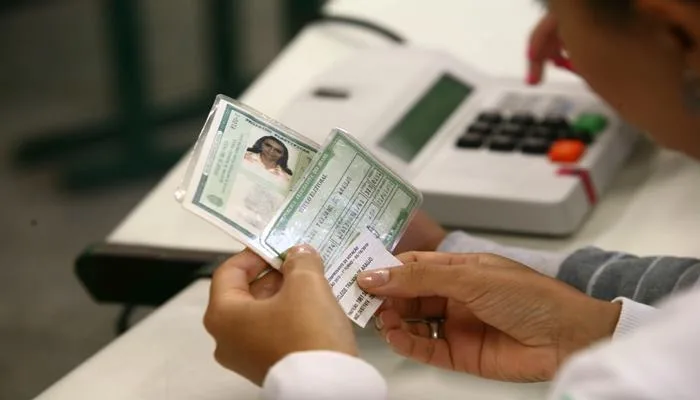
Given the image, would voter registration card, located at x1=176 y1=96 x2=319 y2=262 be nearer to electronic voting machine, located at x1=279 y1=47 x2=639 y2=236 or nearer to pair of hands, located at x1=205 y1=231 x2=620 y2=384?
pair of hands, located at x1=205 y1=231 x2=620 y2=384

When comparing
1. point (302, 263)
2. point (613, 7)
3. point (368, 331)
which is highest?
point (613, 7)

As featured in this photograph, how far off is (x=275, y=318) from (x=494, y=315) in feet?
0.50

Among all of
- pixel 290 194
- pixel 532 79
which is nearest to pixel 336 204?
pixel 290 194

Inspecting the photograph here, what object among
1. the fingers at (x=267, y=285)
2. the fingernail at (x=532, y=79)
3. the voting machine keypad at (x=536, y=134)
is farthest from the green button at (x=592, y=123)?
the fingers at (x=267, y=285)

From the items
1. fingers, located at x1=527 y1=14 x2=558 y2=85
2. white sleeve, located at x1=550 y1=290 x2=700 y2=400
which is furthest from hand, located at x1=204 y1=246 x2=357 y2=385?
fingers, located at x1=527 y1=14 x2=558 y2=85

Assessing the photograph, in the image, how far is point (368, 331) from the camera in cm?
71

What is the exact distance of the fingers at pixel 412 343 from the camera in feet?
2.17

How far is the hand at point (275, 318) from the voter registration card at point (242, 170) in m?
0.03

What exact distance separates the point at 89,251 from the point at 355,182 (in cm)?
31

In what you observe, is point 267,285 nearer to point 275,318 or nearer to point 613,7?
point 275,318

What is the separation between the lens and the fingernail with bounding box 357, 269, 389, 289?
62 cm

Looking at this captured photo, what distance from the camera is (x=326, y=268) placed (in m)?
0.61

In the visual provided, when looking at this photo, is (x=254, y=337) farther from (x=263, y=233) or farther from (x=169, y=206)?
(x=169, y=206)

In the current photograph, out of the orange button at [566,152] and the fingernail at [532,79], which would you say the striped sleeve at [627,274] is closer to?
the orange button at [566,152]
